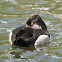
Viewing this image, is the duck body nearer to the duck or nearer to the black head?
the duck

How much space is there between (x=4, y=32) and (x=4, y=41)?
38.7 inches

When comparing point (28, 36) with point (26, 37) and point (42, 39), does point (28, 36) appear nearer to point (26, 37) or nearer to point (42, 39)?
point (26, 37)

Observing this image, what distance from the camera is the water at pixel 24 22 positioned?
874 cm

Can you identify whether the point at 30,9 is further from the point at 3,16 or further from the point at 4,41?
the point at 4,41

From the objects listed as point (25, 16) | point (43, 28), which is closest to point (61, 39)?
point (43, 28)

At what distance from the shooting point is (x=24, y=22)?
12422mm

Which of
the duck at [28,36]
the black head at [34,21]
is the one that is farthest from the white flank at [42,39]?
the black head at [34,21]

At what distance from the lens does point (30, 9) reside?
46.3ft


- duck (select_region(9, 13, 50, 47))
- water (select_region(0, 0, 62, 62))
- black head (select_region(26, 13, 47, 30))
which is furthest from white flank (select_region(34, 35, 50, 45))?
black head (select_region(26, 13, 47, 30))

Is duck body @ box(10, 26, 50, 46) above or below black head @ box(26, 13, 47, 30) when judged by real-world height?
below

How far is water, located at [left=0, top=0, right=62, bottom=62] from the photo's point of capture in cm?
874

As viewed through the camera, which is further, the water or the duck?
the duck

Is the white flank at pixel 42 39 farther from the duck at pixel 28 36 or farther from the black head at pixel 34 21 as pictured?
the black head at pixel 34 21

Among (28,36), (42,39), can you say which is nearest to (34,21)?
(42,39)
